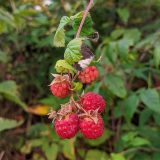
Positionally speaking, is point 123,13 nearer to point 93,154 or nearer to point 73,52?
point 93,154

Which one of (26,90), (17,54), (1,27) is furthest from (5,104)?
(1,27)

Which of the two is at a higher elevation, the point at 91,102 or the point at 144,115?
the point at 91,102

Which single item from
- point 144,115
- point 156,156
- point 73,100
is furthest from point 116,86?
point 73,100

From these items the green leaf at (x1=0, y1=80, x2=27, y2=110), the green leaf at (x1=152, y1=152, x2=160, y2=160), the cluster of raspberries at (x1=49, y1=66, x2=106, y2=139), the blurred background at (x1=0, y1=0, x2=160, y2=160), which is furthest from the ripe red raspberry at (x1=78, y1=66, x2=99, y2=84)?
the green leaf at (x1=0, y1=80, x2=27, y2=110)

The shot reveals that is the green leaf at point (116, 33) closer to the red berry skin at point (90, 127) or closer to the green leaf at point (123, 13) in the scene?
the green leaf at point (123, 13)

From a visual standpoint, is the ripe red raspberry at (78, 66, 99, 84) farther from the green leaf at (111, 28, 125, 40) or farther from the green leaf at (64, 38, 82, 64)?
the green leaf at (111, 28, 125, 40)

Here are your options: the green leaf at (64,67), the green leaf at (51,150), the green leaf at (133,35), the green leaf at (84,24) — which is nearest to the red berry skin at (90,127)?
the green leaf at (64,67)
